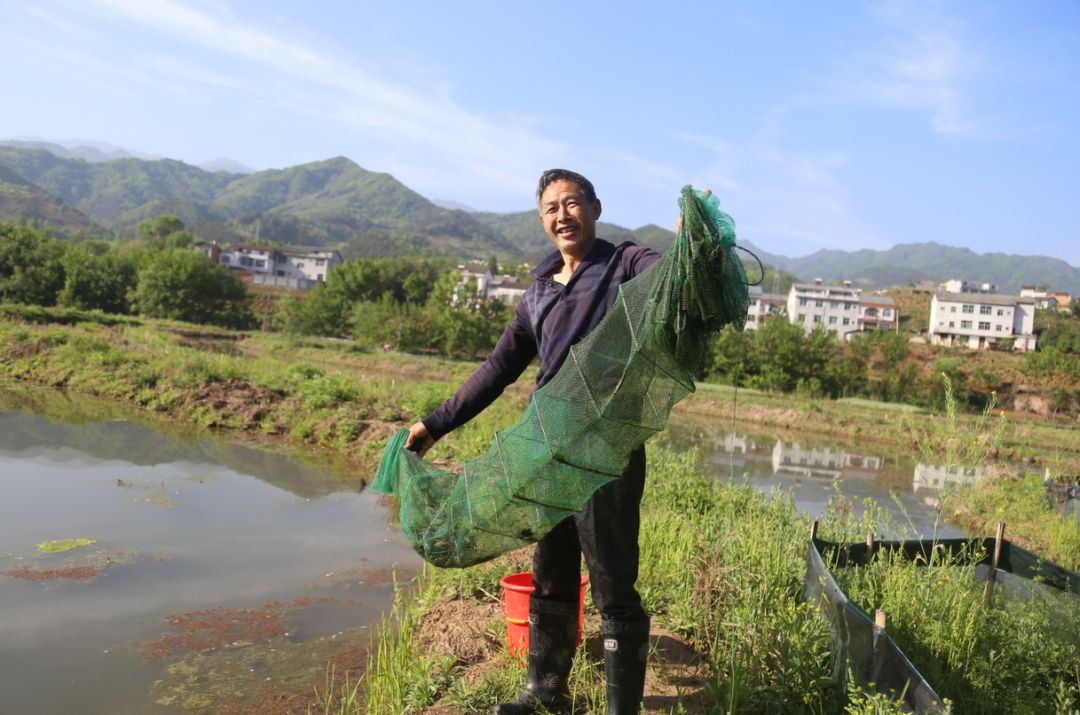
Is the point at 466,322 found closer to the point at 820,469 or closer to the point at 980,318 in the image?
the point at 820,469

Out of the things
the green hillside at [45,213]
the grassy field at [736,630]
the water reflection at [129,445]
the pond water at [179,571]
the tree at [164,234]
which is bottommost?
the water reflection at [129,445]

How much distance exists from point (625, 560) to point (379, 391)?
31.3ft

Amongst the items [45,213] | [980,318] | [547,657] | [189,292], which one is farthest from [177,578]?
[45,213]

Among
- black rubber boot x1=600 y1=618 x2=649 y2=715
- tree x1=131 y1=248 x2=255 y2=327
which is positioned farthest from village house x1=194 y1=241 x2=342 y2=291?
black rubber boot x1=600 y1=618 x2=649 y2=715

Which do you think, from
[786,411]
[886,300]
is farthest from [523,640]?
[886,300]

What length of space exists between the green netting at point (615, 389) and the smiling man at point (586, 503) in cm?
15

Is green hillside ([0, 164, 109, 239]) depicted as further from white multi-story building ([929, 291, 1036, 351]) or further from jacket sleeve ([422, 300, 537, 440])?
jacket sleeve ([422, 300, 537, 440])

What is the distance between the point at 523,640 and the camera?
3.14 m

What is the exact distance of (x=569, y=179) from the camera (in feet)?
8.38

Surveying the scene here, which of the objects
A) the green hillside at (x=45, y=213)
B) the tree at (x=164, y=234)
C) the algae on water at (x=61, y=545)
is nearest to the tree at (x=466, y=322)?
the algae on water at (x=61, y=545)

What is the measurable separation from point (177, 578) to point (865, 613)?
13.2 feet

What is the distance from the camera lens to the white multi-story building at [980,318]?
68.6m

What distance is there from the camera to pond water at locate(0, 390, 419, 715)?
3508 mm

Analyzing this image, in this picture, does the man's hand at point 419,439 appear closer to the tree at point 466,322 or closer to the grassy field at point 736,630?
the grassy field at point 736,630
